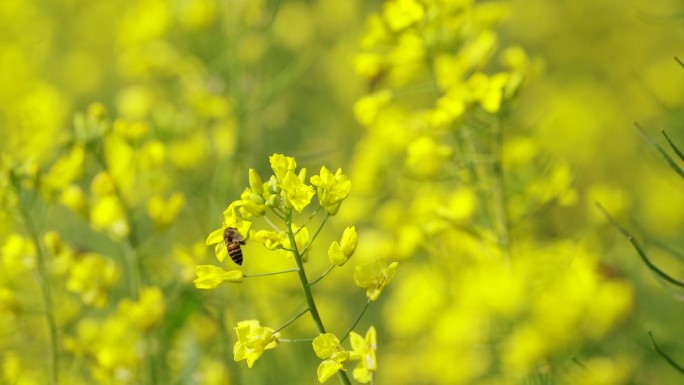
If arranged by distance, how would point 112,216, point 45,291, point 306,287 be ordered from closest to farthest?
1. point 306,287
2. point 45,291
3. point 112,216

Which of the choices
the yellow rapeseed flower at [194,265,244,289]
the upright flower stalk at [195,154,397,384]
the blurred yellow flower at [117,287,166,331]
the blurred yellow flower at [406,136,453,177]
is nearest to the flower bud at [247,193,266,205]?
the upright flower stalk at [195,154,397,384]

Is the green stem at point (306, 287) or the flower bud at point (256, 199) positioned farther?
the flower bud at point (256, 199)

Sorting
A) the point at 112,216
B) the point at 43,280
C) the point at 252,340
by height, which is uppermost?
the point at 112,216

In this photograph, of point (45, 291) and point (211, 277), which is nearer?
point (211, 277)

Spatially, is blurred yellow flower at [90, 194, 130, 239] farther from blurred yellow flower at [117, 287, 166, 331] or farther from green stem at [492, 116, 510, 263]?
green stem at [492, 116, 510, 263]

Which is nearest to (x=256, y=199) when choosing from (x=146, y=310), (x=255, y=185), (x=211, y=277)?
(x=255, y=185)

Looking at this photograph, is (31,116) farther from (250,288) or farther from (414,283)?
(414,283)

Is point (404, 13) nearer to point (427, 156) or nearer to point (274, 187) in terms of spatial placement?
point (427, 156)

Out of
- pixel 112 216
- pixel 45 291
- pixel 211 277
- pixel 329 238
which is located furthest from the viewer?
pixel 329 238

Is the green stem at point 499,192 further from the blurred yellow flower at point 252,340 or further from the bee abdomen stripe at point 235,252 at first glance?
the blurred yellow flower at point 252,340

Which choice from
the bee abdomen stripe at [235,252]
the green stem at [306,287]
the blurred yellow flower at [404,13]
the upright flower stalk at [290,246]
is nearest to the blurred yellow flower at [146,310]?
the bee abdomen stripe at [235,252]
